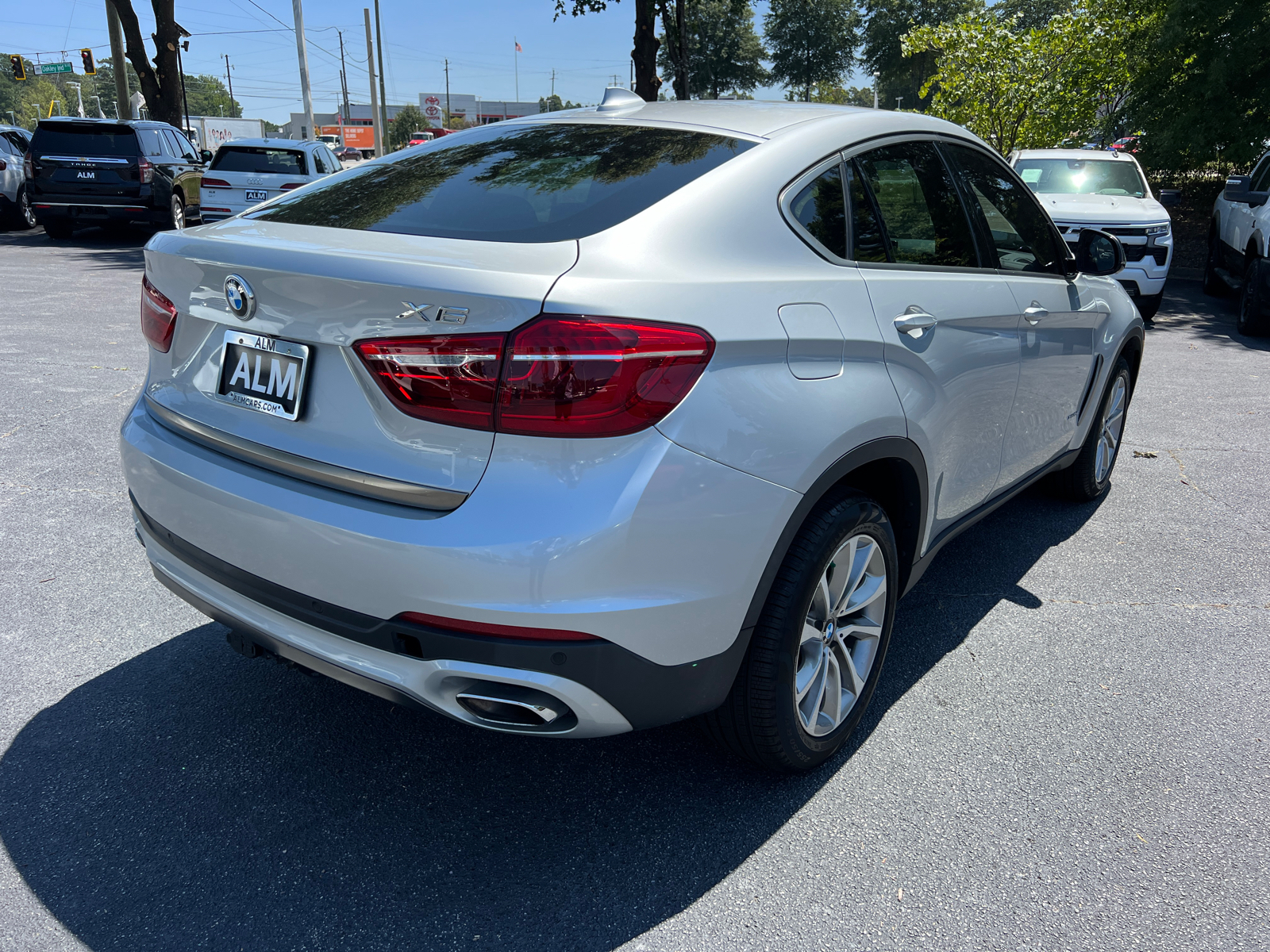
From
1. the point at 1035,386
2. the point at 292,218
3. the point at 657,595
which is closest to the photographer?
the point at 657,595

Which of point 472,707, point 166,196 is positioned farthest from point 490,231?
point 166,196

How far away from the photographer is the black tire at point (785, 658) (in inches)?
87.4

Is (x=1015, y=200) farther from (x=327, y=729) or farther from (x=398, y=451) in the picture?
(x=327, y=729)

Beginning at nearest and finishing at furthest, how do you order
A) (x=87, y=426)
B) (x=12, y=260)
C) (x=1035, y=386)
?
(x=1035, y=386) → (x=87, y=426) → (x=12, y=260)

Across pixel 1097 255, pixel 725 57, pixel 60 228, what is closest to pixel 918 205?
pixel 1097 255

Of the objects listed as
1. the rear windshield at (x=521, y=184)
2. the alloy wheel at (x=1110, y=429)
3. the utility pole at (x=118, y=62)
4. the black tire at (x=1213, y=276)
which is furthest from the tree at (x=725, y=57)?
the rear windshield at (x=521, y=184)

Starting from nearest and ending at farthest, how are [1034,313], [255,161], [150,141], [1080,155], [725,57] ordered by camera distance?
[1034,313] < [1080,155] < [255,161] < [150,141] < [725,57]

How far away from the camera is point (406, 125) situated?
282 feet

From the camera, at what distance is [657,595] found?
1.91m

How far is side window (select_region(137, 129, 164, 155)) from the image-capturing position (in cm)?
1476

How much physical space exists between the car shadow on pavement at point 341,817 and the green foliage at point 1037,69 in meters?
14.8

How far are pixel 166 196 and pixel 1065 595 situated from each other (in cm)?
1520

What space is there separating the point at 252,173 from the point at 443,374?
13.4 m

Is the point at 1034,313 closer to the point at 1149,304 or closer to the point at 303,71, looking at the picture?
the point at 1149,304
